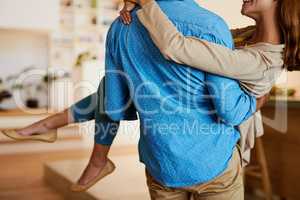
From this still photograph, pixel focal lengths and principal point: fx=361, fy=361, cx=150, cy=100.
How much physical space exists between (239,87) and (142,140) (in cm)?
32

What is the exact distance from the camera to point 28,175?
3271 millimetres

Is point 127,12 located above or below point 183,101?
above

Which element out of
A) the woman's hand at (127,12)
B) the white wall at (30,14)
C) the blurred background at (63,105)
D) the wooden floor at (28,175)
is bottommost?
the wooden floor at (28,175)

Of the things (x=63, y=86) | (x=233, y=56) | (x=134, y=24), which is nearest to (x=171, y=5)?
(x=134, y=24)

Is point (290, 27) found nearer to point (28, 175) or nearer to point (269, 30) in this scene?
point (269, 30)

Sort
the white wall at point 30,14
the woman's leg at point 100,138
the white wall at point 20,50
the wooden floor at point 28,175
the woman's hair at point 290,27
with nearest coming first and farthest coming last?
1. the woman's hair at point 290,27
2. the woman's leg at point 100,138
3. the wooden floor at point 28,175
4. the white wall at point 30,14
5. the white wall at point 20,50

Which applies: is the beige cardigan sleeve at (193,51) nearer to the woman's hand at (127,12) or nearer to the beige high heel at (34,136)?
the woman's hand at (127,12)

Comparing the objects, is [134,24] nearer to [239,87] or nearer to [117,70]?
[117,70]

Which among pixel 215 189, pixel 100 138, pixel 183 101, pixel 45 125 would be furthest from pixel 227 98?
pixel 45 125

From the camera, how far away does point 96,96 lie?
1295 mm

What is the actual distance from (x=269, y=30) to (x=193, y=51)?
0.31 metres

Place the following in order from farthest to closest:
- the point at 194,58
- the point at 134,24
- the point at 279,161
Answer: the point at 279,161 → the point at 134,24 → the point at 194,58

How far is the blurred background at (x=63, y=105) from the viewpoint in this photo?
241 centimetres

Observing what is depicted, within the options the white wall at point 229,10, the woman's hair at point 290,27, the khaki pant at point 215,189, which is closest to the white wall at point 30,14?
the white wall at point 229,10
